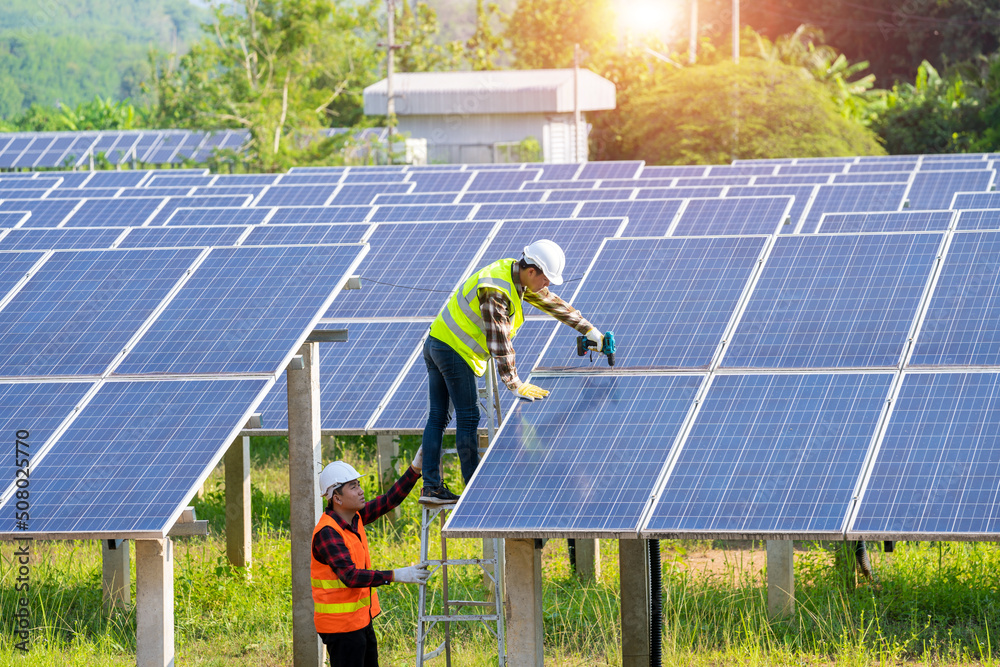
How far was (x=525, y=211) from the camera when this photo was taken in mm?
16797

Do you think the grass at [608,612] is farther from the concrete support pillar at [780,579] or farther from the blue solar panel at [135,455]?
the blue solar panel at [135,455]

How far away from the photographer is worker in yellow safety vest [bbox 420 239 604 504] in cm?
819

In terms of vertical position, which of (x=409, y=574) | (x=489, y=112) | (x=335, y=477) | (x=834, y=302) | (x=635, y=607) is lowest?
(x=489, y=112)

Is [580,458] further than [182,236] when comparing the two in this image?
No

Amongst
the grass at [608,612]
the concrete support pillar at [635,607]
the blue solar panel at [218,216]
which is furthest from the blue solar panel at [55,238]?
the concrete support pillar at [635,607]

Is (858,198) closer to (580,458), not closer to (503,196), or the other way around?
(503,196)

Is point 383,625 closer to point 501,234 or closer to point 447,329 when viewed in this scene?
point 447,329

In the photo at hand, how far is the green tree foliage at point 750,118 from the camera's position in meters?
46.3

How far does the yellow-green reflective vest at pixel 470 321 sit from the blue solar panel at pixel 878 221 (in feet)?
27.5

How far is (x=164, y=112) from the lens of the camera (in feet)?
219

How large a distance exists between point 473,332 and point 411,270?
470cm

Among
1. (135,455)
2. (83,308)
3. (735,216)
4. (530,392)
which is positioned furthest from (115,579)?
(735,216)

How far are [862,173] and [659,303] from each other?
19.6 m

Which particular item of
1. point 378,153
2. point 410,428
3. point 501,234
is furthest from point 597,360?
point 378,153
